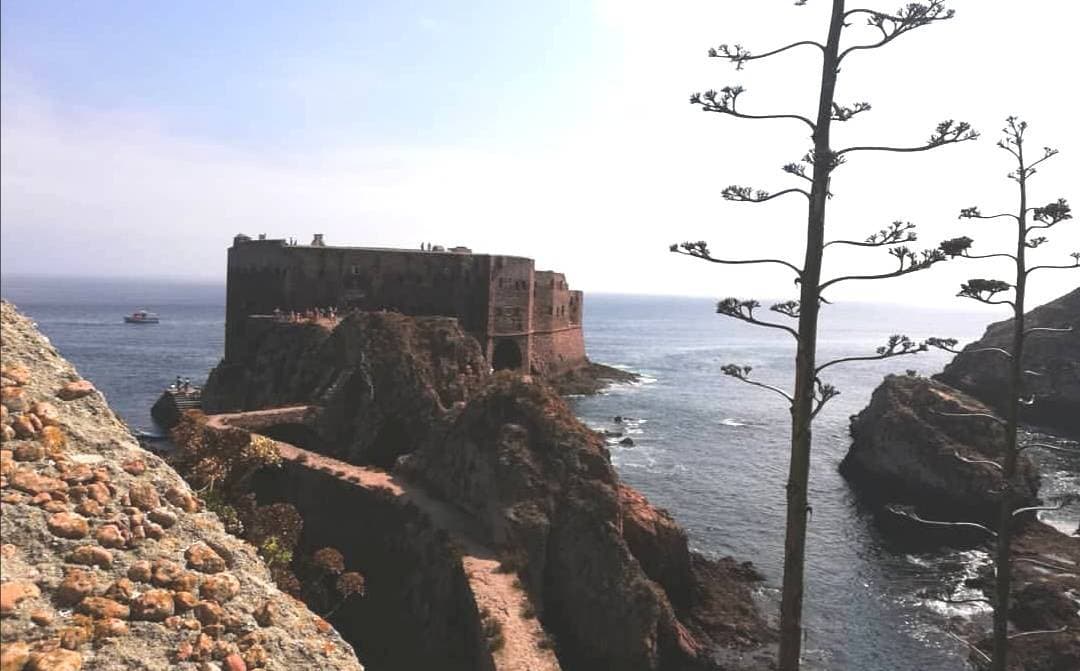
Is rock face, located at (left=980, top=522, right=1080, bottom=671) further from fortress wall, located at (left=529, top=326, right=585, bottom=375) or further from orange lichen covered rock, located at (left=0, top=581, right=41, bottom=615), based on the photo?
fortress wall, located at (left=529, top=326, right=585, bottom=375)

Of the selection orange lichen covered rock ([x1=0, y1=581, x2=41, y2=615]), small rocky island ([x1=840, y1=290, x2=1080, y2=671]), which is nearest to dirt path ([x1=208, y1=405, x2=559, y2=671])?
orange lichen covered rock ([x1=0, y1=581, x2=41, y2=615])

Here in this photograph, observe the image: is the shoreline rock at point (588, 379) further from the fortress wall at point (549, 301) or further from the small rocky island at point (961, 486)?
the small rocky island at point (961, 486)

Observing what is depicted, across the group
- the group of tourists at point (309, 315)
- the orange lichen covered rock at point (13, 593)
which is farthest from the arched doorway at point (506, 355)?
the orange lichen covered rock at point (13, 593)

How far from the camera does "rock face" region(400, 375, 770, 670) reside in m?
19.8

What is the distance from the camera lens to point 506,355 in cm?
5491

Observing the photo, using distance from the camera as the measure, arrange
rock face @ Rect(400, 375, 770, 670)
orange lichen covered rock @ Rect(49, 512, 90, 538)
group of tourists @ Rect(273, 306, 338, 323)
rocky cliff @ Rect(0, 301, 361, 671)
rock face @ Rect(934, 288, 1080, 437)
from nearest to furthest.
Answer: rocky cliff @ Rect(0, 301, 361, 671) < orange lichen covered rock @ Rect(49, 512, 90, 538) < rock face @ Rect(400, 375, 770, 670) < group of tourists @ Rect(273, 306, 338, 323) < rock face @ Rect(934, 288, 1080, 437)

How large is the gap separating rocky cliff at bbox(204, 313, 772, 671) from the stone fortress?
1294cm

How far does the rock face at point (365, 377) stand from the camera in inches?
1235

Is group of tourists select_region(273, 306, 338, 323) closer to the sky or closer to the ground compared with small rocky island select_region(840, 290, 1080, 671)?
closer to the sky

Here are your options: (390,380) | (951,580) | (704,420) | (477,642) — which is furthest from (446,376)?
(704,420)

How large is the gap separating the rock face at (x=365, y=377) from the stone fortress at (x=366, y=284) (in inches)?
161

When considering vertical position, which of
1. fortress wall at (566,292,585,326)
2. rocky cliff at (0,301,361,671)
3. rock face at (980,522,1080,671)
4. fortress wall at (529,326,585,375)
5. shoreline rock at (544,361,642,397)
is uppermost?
fortress wall at (566,292,585,326)

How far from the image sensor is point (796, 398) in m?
8.01

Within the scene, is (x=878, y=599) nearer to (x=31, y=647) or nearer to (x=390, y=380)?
(x=390, y=380)
